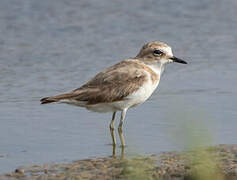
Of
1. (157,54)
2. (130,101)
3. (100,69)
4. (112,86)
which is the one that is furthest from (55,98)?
(100,69)

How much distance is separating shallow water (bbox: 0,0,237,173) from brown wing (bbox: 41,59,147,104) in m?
0.47

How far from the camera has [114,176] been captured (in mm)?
5875

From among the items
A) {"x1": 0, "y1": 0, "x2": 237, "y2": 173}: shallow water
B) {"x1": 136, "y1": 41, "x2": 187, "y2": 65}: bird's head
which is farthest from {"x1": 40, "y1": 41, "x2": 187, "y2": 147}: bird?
{"x1": 0, "y1": 0, "x2": 237, "y2": 173}: shallow water

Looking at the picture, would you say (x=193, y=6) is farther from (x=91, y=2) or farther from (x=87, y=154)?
(x=87, y=154)

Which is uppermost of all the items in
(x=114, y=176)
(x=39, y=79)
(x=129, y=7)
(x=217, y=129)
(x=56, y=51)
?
(x=129, y=7)

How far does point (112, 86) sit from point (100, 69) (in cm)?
274

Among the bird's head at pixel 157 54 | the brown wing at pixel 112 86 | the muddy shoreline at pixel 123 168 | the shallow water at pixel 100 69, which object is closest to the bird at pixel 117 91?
the brown wing at pixel 112 86

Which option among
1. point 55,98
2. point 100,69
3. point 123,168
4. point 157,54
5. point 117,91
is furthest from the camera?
point 100,69

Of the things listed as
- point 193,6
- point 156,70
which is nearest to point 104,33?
point 193,6

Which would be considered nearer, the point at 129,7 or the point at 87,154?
the point at 87,154

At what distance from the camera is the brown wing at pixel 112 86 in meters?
7.13

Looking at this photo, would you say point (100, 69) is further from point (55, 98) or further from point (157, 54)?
point (55, 98)

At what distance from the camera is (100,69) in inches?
391

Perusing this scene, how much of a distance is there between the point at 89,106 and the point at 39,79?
2457 millimetres
